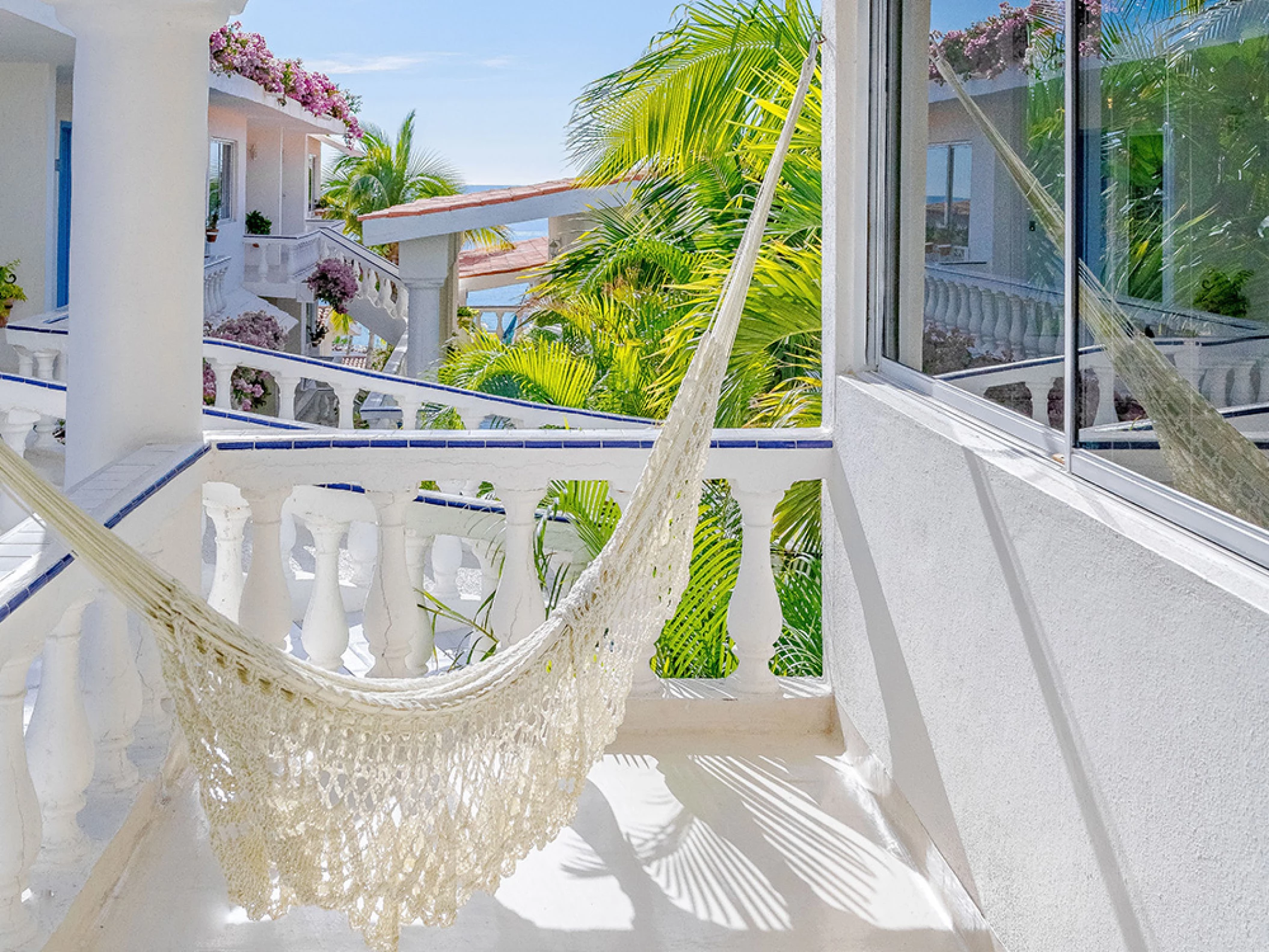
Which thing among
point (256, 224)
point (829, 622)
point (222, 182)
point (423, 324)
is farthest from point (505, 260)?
point (829, 622)

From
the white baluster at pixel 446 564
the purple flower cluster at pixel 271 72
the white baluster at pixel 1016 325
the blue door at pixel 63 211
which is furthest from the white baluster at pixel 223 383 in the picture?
the white baluster at pixel 1016 325

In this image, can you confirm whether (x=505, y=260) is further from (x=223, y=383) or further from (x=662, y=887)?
(x=662, y=887)

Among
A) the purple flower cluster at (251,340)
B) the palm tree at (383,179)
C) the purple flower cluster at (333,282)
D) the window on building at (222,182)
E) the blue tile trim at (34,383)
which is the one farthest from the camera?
the palm tree at (383,179)

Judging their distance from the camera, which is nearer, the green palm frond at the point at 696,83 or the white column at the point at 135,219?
the white column at the point at 135,219

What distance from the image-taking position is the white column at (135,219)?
2617 millimetres

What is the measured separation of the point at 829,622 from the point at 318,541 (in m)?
1.19

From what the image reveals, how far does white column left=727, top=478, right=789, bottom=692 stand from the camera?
3.12 metres

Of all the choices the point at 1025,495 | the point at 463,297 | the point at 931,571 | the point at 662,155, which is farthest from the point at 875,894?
the point at 463,297

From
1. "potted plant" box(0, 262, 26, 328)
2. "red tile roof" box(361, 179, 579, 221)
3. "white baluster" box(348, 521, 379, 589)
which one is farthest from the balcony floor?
"red tile roof" box(361, 179, 579, 221)

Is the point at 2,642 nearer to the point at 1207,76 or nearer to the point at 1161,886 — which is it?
the point at 1161,886


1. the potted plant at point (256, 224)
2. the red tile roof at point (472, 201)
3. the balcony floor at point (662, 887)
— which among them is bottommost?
the balcony floor at point (662, 887)

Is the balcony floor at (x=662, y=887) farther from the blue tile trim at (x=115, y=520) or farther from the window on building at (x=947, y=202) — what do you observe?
the window on building at (x=947, y=202)

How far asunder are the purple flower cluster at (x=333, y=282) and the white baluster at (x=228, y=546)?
1156 cm

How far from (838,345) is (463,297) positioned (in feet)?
50.4
